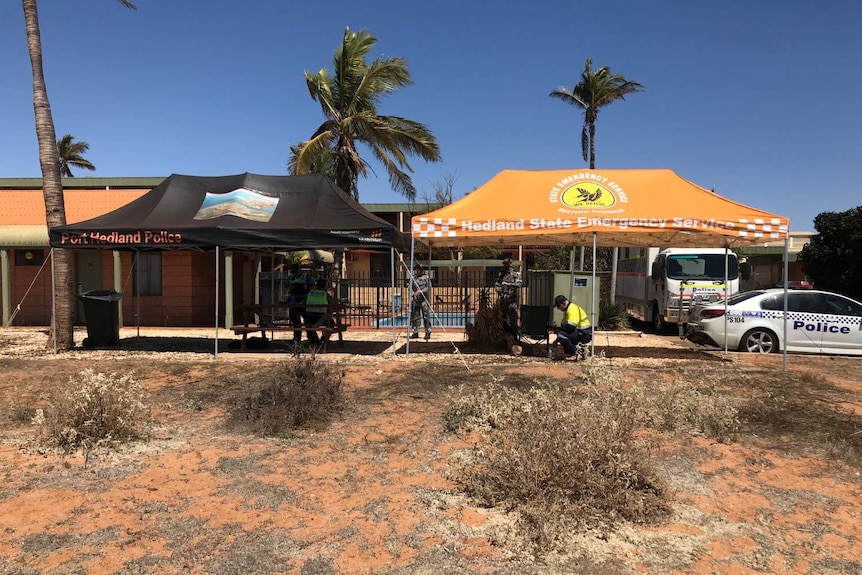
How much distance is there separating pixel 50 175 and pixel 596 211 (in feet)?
34.8

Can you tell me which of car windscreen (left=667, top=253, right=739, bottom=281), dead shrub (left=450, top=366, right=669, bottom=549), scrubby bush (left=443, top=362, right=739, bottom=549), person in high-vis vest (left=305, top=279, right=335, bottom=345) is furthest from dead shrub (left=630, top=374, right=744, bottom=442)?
car windscreen (left=667, top=253, right=739, bottom=281)

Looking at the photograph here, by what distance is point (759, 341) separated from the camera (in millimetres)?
10852

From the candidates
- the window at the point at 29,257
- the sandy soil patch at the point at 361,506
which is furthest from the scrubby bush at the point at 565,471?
the window at the point at 29,257

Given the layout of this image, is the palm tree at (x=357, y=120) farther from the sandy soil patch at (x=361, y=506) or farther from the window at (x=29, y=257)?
the sandy soil patch at (x=361, y=506)

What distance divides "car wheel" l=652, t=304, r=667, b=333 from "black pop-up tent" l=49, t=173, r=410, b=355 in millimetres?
8069

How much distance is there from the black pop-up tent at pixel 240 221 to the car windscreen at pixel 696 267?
741cm

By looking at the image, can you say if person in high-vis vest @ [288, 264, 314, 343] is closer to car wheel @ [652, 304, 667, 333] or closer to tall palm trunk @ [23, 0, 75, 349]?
tall palm trunk @ [23, 0, 75, 349]

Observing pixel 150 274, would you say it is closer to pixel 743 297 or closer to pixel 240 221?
pixel 240 221

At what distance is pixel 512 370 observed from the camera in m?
8.70

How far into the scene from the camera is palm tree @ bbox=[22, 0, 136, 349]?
10.7 meters

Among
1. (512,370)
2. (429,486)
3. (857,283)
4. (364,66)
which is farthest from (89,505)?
(857,283)

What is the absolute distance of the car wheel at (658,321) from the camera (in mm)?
15024

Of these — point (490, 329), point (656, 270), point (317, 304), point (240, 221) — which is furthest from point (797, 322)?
point (240, 221)

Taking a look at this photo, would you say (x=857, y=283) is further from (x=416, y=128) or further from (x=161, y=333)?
(x=161, y=333)
